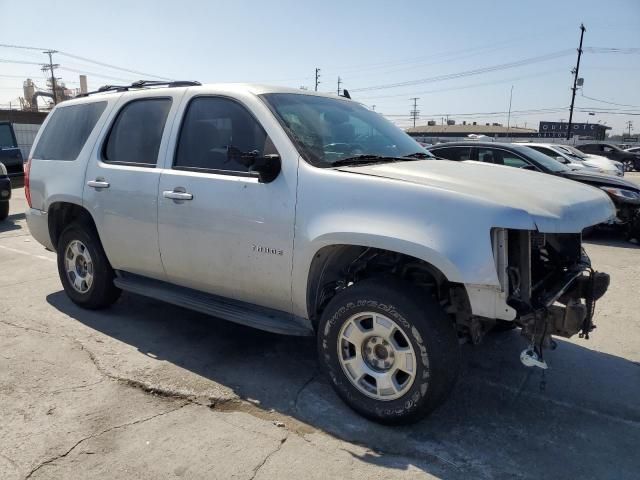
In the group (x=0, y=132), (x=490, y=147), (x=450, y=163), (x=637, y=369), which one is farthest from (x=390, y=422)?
(x=0, y=132)

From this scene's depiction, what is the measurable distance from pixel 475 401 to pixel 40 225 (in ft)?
14.4

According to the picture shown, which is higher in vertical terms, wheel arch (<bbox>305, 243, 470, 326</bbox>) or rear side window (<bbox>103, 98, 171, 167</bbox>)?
rear side window (<bbox>103, 98, 171, 167</bbox>)

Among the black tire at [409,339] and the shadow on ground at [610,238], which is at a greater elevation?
the black tire at [409,339]

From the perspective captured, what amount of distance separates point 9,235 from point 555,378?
8.99 metres

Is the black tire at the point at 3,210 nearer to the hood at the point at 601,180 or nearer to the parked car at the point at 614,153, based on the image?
the hood at the point at 601,180

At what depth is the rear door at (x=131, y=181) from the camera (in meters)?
4.14

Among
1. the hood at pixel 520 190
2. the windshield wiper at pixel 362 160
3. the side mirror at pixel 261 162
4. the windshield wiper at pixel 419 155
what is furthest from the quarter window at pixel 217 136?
the windshield wiper at pixel 419 155

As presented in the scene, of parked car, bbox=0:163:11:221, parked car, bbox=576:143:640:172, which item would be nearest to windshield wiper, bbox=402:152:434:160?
parked car, bbox=0:163:11:221

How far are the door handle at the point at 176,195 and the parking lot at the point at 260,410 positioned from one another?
1.24 metres

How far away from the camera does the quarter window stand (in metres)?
3.63

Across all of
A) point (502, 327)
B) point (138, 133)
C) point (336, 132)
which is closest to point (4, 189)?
point (138, 133)

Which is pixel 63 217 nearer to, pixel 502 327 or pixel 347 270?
pixel 347 270

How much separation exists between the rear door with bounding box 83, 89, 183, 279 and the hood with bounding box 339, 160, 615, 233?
1.72 m

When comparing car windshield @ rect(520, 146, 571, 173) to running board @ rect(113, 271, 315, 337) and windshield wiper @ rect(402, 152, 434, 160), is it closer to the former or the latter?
windshield wiper @ rect(402, 152, 434, 160)
